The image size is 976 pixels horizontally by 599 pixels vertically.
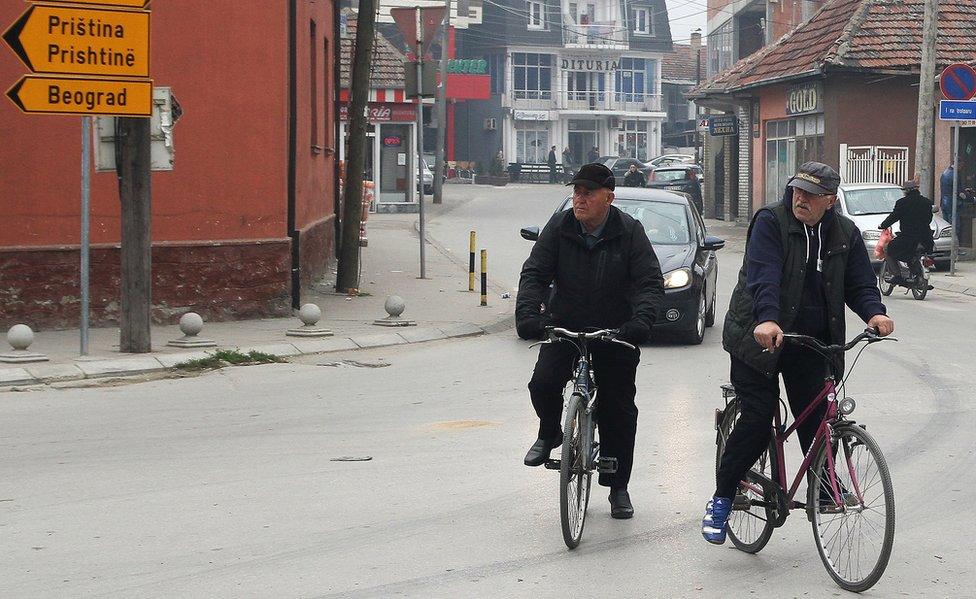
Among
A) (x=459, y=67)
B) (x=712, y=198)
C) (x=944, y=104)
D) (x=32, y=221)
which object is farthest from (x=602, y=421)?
(x=459, y=67)

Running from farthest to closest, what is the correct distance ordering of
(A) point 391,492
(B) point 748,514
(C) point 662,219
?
(C) point 662,219
(A) point 391,492
(B) point 748,514

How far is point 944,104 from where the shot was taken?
74.7 ft

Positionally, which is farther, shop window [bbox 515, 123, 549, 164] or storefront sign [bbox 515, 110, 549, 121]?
shop window [bbox 515, 123, 549, 164]

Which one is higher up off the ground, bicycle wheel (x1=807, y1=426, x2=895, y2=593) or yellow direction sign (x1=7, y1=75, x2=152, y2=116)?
yellow direction sign (x1=7, y1=75, x2=152, y2=116)

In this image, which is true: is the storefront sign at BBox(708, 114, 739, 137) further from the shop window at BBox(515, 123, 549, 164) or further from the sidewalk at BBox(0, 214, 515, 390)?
the shop window at BBox(515, 123, 549, 164)

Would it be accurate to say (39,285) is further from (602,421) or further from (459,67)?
(459,67)

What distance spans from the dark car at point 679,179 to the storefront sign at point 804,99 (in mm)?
10764

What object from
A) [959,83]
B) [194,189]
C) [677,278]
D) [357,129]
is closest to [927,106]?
[959,83]

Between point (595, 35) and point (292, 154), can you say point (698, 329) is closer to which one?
point (292, 154)

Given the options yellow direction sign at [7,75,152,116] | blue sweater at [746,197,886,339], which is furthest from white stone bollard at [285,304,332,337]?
blue sweater at [746,197,886,339]

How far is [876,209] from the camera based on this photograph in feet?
83.3

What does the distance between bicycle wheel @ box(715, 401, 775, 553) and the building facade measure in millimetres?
77330

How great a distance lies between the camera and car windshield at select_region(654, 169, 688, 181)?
4731 cm

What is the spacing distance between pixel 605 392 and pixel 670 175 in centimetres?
4102
